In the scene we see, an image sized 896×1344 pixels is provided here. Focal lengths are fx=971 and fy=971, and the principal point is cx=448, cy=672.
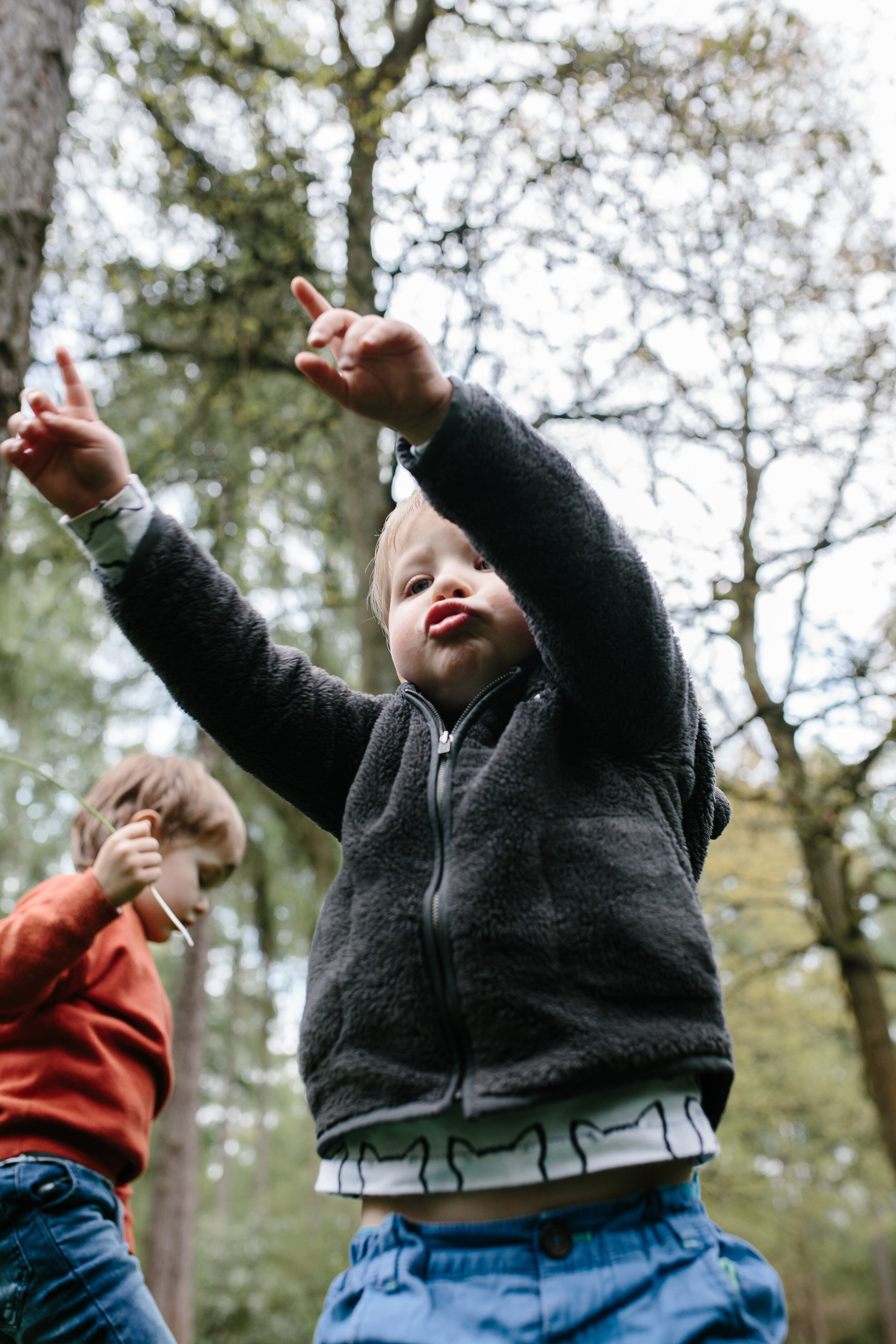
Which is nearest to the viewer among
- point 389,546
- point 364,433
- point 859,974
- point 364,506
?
point 389,546

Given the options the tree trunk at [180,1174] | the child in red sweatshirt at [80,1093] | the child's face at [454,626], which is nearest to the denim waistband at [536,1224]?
the child's face at [454,626]

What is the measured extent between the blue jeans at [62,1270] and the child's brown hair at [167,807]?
0.80m

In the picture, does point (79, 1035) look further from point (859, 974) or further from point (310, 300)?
point (859, 974)

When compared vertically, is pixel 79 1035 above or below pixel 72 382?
below

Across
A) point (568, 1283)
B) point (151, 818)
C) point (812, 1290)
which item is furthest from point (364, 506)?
point (812, 1290)

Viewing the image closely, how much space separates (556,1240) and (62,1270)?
48.9 inches

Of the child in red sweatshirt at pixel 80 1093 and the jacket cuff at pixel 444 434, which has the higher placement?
the jacket cuff at pixel 444 434

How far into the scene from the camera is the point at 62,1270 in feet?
5.99

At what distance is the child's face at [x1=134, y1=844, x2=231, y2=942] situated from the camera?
95.3 inches

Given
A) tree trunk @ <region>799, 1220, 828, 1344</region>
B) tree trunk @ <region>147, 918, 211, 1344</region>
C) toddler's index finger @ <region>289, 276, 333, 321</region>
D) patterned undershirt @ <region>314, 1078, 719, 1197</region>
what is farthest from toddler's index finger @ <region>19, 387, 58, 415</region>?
tree trunk @ <region>799, 1220, 828, 1344</region>

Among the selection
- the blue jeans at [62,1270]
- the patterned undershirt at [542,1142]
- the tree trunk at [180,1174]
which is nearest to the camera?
the patterned undershirt at [542,1142]

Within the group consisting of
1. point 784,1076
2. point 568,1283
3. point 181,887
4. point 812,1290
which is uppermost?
Result: point 181,887

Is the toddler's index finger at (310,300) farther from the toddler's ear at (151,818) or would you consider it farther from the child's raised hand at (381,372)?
the toddler's ear at (151,818)

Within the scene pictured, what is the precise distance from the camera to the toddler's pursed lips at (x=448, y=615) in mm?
1436
